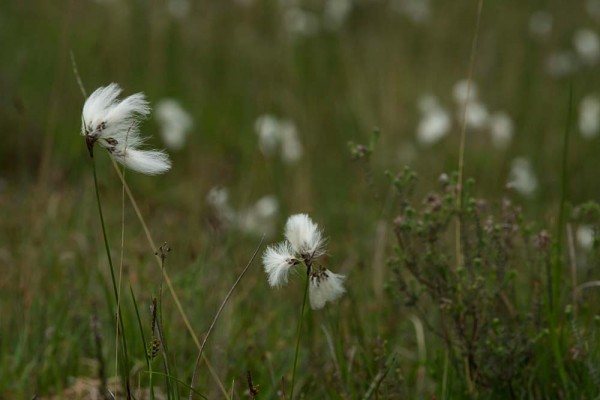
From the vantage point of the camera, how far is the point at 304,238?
1.79 meters

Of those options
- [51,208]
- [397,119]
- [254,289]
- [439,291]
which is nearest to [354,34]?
[397,119]

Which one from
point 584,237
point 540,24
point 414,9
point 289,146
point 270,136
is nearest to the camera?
point 584,237

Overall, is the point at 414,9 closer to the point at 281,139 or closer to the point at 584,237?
the point at 281,139

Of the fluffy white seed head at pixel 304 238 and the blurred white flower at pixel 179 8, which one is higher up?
the blurred white flower at pixel 179 8

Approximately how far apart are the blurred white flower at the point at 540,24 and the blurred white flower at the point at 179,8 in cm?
317

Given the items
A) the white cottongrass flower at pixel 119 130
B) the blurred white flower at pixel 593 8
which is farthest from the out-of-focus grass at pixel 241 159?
the white cottongrass flower at pixel 119 130

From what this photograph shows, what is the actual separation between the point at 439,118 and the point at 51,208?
2.47 m

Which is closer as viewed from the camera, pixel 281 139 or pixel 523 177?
pixel 523 177

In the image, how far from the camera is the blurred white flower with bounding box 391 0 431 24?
8.92 meters

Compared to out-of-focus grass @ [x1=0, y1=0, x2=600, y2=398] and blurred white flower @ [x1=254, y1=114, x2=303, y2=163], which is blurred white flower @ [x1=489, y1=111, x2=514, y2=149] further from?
blurred white flower @ [x1=254, y1=114, x2=303, y2=163]

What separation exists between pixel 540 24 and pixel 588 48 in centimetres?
146

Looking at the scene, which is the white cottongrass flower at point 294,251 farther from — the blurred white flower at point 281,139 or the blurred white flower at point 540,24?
the blurred white flower at point 540,24

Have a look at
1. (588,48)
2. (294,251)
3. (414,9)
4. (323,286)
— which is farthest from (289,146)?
(414,9)

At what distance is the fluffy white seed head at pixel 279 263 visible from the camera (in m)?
1.80
